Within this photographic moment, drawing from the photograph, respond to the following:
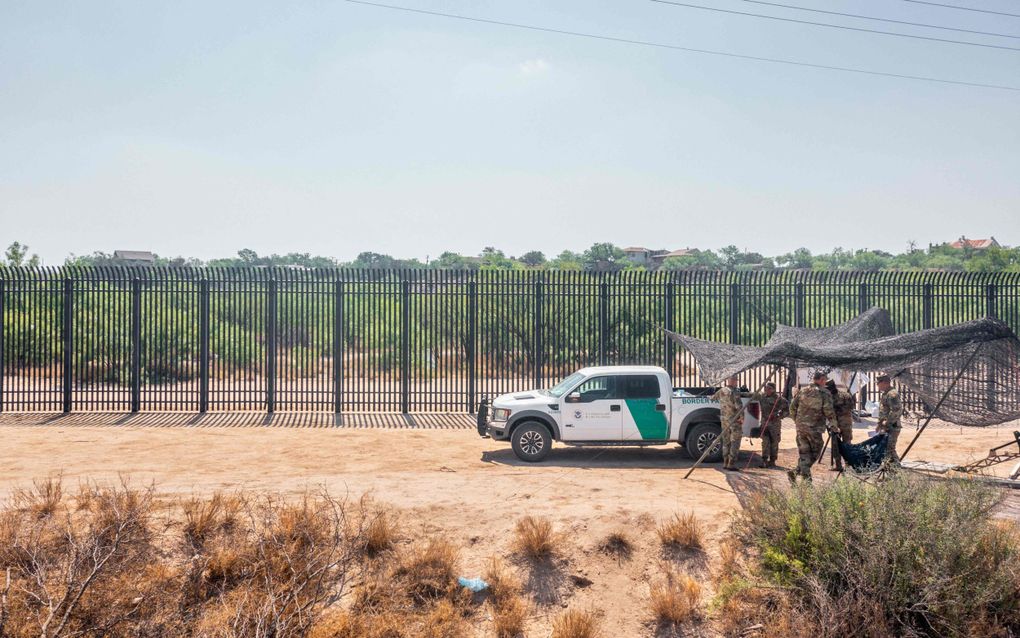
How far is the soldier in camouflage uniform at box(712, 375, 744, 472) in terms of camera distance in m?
12.2

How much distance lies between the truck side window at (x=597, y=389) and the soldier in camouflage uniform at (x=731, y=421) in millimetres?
1822

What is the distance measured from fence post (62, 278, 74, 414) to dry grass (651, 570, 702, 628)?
15288 mm

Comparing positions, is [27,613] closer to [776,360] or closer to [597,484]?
[597,484]

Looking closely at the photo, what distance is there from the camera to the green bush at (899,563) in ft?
24.4

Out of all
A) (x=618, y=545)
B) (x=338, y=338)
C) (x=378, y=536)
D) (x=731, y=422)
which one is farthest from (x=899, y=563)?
(x=338, y=338)

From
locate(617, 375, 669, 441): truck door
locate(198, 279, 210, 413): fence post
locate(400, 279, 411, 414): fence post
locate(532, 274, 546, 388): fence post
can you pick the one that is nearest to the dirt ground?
locate(617, 375, 669, 441): truck door

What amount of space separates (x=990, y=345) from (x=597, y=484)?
614 cm

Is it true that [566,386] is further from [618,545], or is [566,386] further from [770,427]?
[618,545]

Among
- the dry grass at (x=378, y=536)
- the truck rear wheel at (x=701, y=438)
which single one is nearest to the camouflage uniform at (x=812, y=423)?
the truck rear wheel at (x=701, y=438)

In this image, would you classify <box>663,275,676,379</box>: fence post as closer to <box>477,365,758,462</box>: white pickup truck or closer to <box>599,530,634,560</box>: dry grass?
<box>477,365,758,462</box>: white pickup truck

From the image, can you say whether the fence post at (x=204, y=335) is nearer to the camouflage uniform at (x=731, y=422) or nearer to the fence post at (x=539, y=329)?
A: the fence post at (x=539, y=329)

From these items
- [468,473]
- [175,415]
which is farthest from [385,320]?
[468,473]

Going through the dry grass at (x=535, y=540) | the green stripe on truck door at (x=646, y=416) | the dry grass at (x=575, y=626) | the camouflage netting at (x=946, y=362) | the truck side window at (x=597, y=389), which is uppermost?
the camouflage netting at (x=946, y=362)

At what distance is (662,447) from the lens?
14453mm
